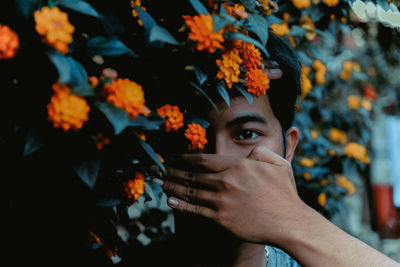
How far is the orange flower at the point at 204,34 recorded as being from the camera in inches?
35.0

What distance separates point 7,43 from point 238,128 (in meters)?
1.01

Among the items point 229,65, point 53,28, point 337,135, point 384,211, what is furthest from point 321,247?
point 384,211

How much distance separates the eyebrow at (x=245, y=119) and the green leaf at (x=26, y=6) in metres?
0.92

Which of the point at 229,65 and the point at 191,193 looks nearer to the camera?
the point at 229,65

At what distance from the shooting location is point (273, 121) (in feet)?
5.74

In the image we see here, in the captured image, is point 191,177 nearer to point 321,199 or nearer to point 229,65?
point 229,65

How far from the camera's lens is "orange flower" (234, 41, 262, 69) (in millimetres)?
1047

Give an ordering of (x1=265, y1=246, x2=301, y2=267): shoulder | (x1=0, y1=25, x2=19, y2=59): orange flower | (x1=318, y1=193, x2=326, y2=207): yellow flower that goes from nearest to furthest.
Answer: (x1=0, y1=25, x2=19, y2=59): orange flower → (x1=265, y1=246, x2=301, y2=267): shoulder → (x1=318, y1=193, x2=326, y2=207): yellow flower

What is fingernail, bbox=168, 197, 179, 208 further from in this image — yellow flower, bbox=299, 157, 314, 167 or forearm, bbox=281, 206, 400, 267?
yellow flower, bbox=299, 157, 314, 167

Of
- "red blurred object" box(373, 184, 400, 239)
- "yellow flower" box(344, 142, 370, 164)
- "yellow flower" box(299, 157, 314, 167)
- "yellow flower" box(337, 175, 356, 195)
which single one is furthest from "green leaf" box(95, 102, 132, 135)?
"red blurred object" box(373, 184, 400, 239)

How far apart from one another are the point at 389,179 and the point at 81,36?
8198mm

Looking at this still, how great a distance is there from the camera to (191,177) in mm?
1259

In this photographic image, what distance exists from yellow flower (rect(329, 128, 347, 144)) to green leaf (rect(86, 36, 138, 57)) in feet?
8.63

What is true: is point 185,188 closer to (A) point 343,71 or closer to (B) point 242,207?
(B) point 242,207
